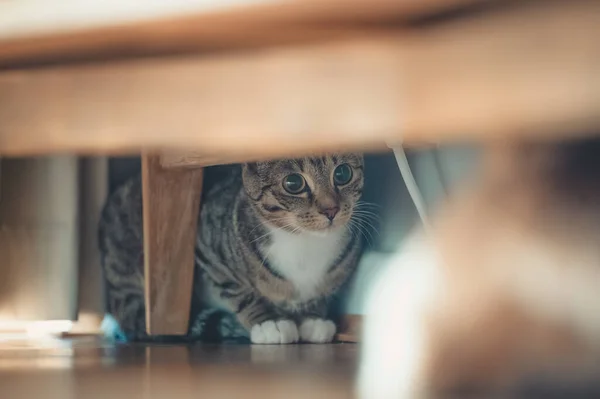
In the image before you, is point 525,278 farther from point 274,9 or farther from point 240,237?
point 240,237

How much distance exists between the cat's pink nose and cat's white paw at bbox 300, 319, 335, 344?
0.73 ft

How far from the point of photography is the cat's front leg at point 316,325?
1.41 m

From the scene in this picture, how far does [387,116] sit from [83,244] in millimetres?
1528

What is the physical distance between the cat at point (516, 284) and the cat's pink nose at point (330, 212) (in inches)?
28.3

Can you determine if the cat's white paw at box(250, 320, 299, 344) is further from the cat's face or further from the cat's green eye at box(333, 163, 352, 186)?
the cat's green eye at box(333, 163, 352, 186)

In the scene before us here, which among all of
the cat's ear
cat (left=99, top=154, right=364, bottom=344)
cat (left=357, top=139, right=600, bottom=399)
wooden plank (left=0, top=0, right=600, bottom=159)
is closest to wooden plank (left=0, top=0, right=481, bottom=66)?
wooden plank (left=0, top=0, right=600, bottom=159)

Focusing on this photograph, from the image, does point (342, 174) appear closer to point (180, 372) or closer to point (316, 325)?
point (316, 325)

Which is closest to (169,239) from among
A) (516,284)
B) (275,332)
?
(275,332)

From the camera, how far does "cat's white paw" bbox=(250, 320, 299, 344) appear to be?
4.75 ft

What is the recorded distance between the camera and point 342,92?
0.54 m

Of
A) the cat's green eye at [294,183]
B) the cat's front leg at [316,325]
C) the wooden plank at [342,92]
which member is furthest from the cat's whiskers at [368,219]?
the wooden plank at [342,92]

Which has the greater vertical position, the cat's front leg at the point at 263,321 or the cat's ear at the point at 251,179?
the cat's ear at the point at 251,179

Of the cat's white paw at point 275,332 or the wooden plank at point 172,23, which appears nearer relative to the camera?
the wooden plank at point 172,23

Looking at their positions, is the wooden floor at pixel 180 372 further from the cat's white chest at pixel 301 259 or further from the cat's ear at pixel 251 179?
the cat's ear at pixel 251 179
